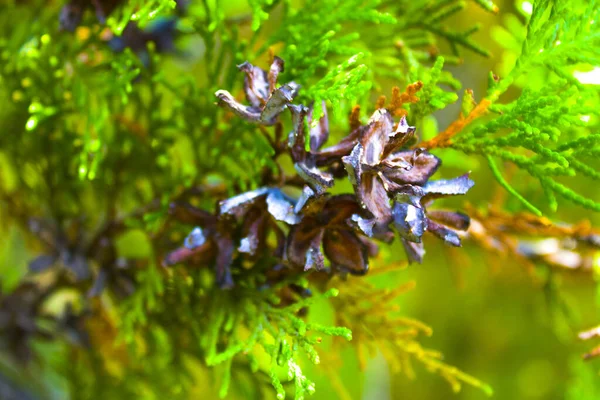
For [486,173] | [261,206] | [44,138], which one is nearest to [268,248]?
[261,206]

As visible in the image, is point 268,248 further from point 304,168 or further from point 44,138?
point 44,138

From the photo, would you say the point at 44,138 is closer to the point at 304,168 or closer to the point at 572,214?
the point at 304,168

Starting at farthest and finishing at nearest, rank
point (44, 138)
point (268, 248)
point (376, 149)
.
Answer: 1. point (44, 138)
2. point (268, 248)
3. point (376, 149)

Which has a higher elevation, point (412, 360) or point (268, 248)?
point (268, 248)

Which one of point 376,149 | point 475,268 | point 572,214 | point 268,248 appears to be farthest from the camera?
point 475,268

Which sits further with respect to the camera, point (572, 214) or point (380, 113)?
point (572, 214)

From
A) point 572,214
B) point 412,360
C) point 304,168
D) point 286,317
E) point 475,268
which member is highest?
point 304,168
